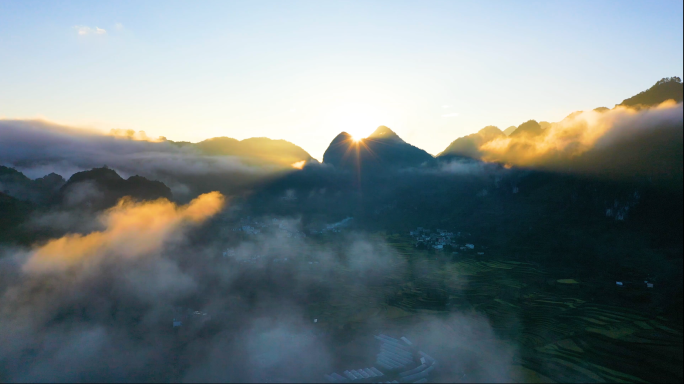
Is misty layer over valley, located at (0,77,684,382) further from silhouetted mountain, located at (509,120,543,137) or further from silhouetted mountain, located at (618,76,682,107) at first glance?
silhouetted mountain, located at (509,120,543,137)

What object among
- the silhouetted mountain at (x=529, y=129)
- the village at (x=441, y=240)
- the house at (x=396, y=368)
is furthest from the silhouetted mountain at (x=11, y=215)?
the silhouetted mountain at (x=529, y=129)

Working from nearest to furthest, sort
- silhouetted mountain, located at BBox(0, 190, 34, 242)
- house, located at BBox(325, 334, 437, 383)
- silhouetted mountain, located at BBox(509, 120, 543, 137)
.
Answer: house, located at BBox(325, 334, 437, 383), silhouetted mountain, located at BBox(0, 190, 34, 242), silhouetted mountain, located at BBox(509, 120, 543, 137)

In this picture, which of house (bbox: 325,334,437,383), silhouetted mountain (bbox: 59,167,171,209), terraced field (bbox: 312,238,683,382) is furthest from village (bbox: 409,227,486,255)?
silhouetted mountain (bbox: 59,167,171,209)

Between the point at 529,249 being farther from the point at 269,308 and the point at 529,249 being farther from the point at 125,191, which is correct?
the point at 125,191

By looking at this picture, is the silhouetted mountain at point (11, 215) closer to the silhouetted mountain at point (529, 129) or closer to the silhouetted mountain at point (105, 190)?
the silhouetted mountain at point (105, 190)

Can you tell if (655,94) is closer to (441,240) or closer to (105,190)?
(441,240)

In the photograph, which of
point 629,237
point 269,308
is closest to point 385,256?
point 269,308

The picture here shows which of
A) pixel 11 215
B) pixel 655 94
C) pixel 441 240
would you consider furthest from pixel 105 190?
pixel 655 94
